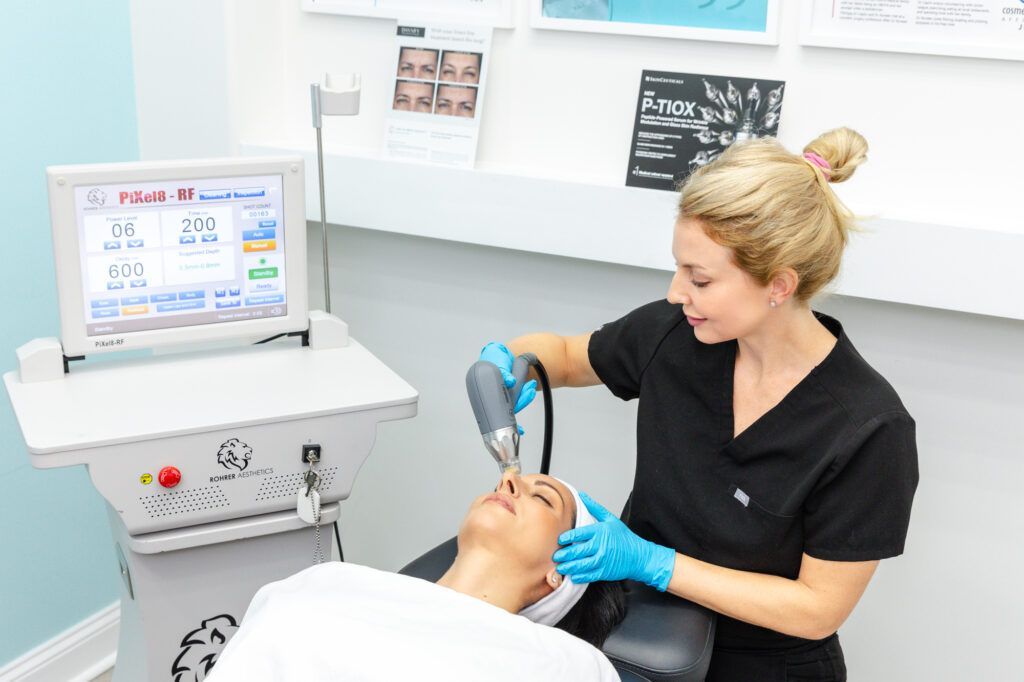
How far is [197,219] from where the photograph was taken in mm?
1652

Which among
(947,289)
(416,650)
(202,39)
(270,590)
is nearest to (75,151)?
(202,39)

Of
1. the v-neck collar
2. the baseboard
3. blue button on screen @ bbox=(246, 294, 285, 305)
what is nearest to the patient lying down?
the v-neck collar

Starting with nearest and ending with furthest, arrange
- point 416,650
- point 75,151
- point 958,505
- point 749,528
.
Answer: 1. point 416,650
2. point 749,528
3. point 958,505
4. point 75,151

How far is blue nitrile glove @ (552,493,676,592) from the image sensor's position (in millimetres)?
1403

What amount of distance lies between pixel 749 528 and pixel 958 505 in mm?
556

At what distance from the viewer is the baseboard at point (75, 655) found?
7.03ft

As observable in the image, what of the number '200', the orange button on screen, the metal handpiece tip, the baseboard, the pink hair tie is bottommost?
the baseboard

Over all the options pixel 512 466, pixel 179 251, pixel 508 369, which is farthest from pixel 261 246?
pixel 512 466

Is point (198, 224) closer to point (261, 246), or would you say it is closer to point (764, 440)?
point (261, 246)

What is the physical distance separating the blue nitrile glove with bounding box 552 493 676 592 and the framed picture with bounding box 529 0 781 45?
0.90 meters

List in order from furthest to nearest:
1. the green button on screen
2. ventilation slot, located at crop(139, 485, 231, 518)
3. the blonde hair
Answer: the green button on screen
ventilation slot, located at crop(139, 485, 231, 518)
the blonde hair

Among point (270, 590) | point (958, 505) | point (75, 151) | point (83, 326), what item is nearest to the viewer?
point (270, 590)

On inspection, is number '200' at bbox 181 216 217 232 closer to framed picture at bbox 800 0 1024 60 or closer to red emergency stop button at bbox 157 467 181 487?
red emergency stop button at bbox 157 467 181 487

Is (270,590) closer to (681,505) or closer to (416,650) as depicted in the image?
(416,650)
